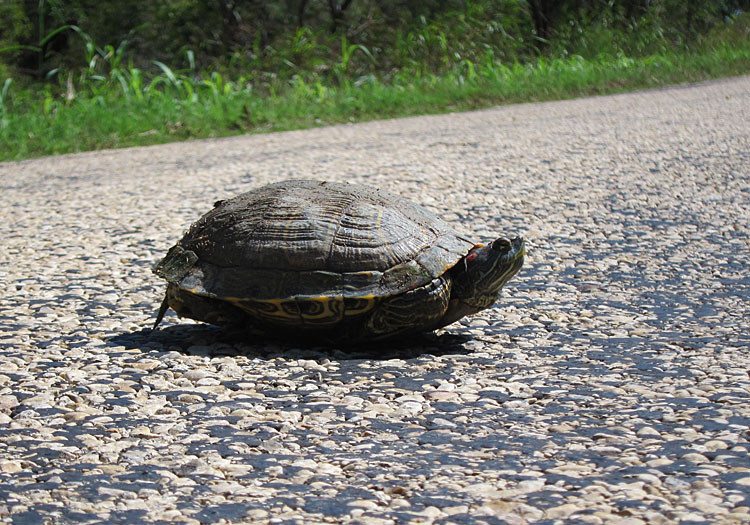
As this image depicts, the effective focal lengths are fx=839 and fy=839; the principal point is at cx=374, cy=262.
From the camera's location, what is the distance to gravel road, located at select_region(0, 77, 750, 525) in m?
2.23

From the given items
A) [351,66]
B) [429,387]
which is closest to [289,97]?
[351,66]

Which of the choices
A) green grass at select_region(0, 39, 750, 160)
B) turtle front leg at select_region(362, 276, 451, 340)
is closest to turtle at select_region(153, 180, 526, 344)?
turtle front leg at select_region(362, 276, 451, 340)

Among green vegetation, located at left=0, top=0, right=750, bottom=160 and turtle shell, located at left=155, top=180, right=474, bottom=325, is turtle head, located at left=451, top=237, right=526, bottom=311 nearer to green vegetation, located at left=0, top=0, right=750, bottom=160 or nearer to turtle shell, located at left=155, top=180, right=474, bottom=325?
turtle shell, located at left=155, top=180, right=474, bottom=325

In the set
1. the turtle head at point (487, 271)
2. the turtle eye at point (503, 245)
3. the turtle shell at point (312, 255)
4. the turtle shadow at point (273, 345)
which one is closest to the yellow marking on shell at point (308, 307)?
the turtle shell at point (312, 255)

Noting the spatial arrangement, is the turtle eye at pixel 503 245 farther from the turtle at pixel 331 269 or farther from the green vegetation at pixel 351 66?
the green vegetation at pixel 351 66

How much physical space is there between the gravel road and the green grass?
4.02m

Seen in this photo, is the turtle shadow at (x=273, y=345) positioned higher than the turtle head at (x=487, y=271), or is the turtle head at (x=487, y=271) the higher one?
the turtle head at (x=487, y=271)

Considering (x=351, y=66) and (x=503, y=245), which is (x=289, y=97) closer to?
(x=351, y=66)

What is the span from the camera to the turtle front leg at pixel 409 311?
3.42m

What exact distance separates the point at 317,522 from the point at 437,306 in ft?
4.95

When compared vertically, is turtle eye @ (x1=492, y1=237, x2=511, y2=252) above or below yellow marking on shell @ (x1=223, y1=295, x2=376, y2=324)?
above

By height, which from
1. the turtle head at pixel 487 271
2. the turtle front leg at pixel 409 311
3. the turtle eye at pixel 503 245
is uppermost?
the turtle eye at pixel 503 245

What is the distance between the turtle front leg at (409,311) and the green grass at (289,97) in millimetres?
7473

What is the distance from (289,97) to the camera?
12.3 m
